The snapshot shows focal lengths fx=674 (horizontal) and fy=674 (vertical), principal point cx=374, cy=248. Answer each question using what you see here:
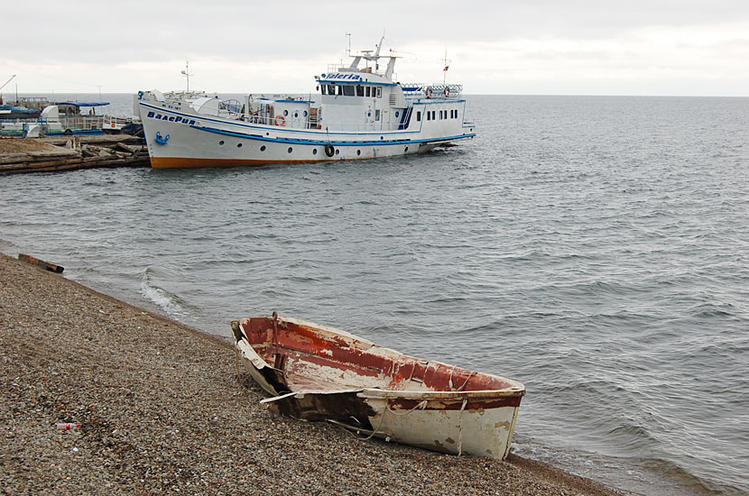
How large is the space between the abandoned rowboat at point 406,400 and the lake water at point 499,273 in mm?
1733

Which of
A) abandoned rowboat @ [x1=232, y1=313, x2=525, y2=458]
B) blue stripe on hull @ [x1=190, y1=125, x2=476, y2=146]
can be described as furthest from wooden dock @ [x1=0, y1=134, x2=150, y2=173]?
abandoned rowboat @ [x1=232, y1=313, x2=525, y2=458]

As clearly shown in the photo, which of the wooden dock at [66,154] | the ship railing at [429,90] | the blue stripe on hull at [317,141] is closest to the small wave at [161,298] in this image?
the blue stripe on hull at [317,141]

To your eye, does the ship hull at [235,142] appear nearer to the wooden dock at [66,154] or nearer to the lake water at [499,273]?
the lake water at [499,273]

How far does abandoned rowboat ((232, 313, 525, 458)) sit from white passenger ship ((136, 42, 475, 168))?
1214 inches

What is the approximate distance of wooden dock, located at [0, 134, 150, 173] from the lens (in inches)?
1507

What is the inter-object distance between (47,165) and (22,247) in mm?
19169

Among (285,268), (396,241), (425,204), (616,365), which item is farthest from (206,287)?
(425,204)

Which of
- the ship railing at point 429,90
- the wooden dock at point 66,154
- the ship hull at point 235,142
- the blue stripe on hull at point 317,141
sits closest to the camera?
the wooden dock at point 66,154

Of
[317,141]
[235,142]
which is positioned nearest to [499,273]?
[235,142]

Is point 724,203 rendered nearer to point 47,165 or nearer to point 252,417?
point 252,417

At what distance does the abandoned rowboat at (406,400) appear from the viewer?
895 cm

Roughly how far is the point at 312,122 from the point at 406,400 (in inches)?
1475

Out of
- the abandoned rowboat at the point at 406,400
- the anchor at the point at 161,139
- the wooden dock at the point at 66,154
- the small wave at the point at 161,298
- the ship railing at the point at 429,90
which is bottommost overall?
the small wave at the point at 161,298

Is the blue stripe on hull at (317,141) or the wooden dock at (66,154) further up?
the blue stripe on hull at (317,141)
